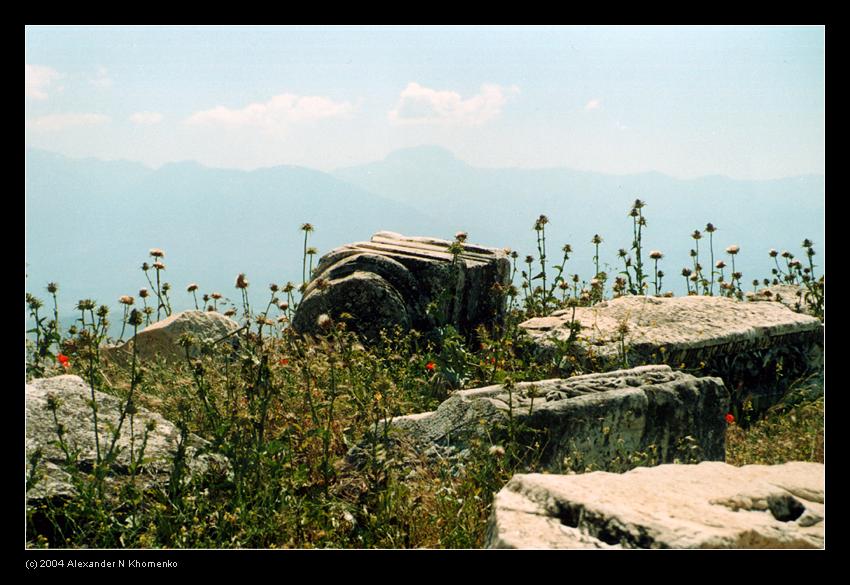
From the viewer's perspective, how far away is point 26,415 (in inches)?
188

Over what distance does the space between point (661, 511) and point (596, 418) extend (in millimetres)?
1657

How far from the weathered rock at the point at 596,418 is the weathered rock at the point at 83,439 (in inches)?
53.4

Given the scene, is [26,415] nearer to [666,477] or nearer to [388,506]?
[388,506]

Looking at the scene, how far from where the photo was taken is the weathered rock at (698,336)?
7004 mm

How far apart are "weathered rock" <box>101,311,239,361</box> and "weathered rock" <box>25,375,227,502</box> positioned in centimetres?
348

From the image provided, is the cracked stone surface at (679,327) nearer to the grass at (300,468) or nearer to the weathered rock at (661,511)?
the grass at (300,468)

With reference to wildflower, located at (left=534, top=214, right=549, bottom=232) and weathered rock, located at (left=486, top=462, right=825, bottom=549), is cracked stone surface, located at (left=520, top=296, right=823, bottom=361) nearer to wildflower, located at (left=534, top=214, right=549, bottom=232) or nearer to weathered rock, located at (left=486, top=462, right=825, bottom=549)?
wildflower, located at (left=534, top=214, right=549, bottom=232)

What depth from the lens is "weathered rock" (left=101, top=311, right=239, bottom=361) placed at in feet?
28.9

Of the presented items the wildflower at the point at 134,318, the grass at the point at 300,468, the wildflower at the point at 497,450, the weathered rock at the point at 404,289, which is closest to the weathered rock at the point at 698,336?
the grass at the point at 300,468

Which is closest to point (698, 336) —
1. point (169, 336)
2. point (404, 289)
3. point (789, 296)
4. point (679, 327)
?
point (679, 327)

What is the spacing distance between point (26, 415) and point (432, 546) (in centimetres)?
243
